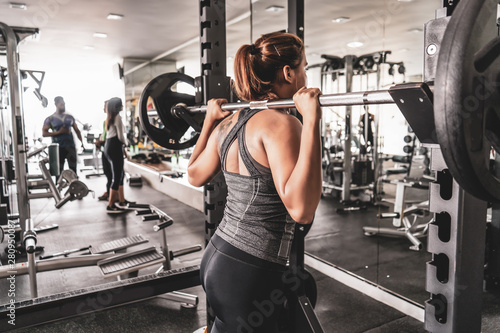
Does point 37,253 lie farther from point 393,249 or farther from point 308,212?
point 308,212

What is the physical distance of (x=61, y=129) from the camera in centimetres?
518

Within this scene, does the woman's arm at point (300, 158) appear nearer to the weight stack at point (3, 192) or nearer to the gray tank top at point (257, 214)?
the gray tank top at point (257, 214)

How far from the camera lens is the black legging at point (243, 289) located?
1081mm

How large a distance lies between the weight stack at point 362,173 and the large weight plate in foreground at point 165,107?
8.65 ft

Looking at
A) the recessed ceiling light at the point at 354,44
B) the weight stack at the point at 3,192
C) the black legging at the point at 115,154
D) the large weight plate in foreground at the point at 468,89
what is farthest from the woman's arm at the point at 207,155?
the black legging at the point at 115,154

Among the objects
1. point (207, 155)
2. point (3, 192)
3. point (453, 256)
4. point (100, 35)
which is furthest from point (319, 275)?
point (100, 35)

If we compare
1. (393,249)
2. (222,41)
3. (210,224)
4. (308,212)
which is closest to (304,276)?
(210,224)

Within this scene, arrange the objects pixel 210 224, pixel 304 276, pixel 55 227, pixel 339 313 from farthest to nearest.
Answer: pixel 55 227
pixel 339 313
pixel 210 224
pixel 304 276

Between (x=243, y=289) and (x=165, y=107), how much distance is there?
3.29 ft

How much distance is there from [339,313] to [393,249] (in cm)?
110

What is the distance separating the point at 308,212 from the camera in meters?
0.96

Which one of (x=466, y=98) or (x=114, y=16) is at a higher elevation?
(x=114, y=16)

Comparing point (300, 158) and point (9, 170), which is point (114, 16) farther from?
point (300, 158)

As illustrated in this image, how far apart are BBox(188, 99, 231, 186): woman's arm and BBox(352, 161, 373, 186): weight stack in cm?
290
